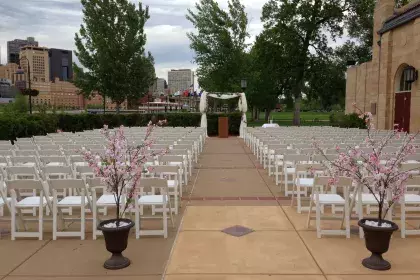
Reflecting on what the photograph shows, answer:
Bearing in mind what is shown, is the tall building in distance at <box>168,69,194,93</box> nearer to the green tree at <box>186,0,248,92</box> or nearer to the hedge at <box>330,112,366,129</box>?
the green tree at <box>186,0,248,92</box>

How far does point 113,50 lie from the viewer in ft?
107

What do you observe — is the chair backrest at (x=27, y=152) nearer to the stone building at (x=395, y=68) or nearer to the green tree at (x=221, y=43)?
the stone building at (x=395, y=68)

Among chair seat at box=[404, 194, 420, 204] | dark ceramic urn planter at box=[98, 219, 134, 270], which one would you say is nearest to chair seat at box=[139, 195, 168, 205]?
dark ceramic urn planter at box=[98, 219, 134, 270]

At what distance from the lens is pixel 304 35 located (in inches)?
1667

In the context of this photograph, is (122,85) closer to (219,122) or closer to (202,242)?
(219,122)

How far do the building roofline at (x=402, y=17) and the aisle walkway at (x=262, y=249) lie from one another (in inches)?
598

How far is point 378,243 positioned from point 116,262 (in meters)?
2.99

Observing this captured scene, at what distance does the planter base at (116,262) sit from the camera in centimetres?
443

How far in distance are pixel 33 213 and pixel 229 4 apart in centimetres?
3898

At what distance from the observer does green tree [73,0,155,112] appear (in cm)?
3294

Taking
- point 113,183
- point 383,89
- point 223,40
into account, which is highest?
point 223,40

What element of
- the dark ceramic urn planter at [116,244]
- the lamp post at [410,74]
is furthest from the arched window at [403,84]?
the dark ceramic urn planter at [116,244]

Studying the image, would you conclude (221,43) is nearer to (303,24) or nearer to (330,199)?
(303,24)

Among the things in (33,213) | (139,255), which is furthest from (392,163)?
(33,213)
